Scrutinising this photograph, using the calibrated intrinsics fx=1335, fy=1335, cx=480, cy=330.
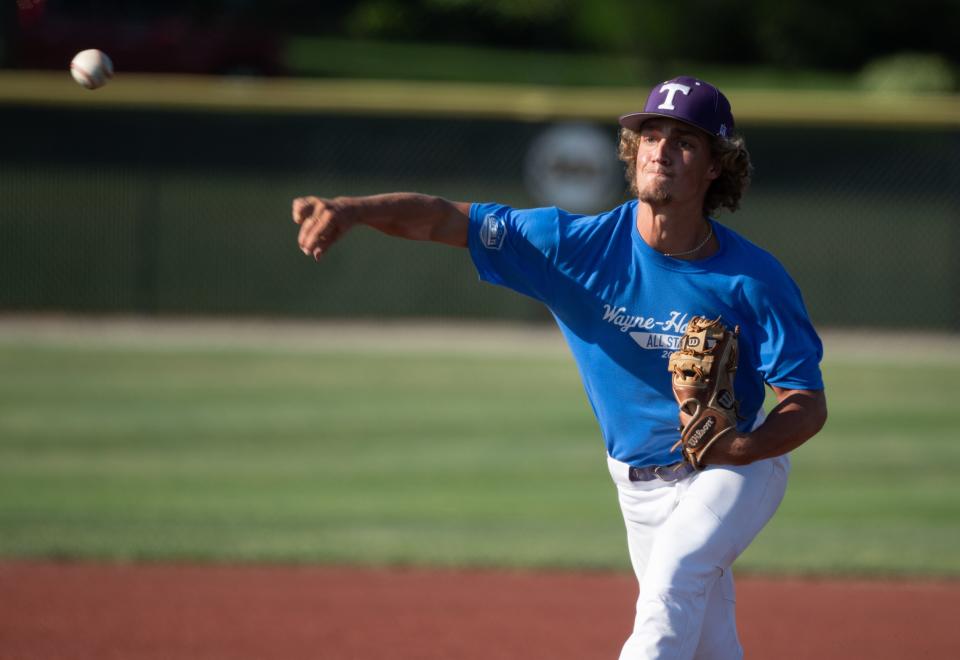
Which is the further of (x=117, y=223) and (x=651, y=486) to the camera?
(x=117, y=223)

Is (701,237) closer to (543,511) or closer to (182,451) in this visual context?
(543,511)

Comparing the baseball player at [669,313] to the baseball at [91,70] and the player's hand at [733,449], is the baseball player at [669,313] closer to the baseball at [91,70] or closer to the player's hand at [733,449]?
the player's hand at [733,449]

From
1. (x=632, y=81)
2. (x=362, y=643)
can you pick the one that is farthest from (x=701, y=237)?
(x=632, y=81)

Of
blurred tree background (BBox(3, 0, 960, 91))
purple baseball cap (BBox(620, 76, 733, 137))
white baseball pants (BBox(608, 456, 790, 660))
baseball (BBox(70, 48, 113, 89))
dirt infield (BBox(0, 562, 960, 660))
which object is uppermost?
blurred tree background (BBox(3, 0, 960, 91))

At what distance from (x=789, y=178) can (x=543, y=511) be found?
896cm

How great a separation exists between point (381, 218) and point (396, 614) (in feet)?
10.4

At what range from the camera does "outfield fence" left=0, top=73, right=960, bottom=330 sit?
16609 millimetres

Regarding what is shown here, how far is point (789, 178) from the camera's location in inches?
663

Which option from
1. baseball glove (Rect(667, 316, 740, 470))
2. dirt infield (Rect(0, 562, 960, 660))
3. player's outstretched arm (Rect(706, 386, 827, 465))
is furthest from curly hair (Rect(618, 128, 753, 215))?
dirt infield (Rect(0, 562, 960, 660))

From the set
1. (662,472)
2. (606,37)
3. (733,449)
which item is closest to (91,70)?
(662,472)

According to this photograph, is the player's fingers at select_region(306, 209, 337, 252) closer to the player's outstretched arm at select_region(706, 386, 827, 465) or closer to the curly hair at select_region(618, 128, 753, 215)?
the curly hair at select_region(618, 128, 753, 215)

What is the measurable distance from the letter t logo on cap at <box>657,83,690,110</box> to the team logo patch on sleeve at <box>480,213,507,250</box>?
64 cm

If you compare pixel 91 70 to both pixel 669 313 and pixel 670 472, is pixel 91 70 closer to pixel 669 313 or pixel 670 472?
pixel 669 313

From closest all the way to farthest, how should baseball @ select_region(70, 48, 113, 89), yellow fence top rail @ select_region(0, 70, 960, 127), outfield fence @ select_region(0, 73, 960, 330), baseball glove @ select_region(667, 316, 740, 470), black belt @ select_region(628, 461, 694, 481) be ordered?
baseball glove @ select_region(667, 316, 740, 470) < black belt @ select_region(628, 461, 694, 481) < baseball @ select_region(70, 48, 113, 89) < yellow fence top rail @ select_region(0, 70, 960, 127) < outfield fence @ select_region(0, 73, 960, 330)
